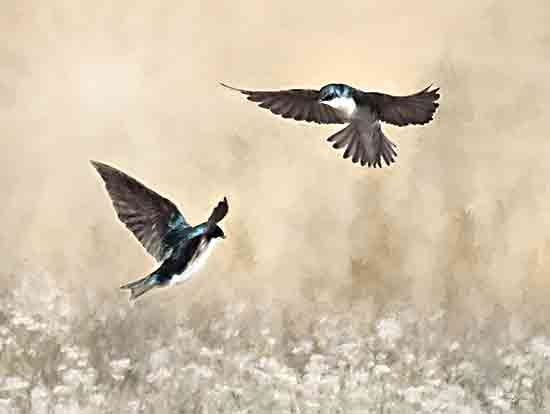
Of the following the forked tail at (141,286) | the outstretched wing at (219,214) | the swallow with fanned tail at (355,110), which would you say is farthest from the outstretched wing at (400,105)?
the forked tail at (141,286)

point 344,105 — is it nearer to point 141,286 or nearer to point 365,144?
point 365,144

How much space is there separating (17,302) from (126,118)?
0.39 metres

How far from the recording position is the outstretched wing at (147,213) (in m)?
1.71

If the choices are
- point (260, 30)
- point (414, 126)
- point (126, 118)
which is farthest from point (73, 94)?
point (414, 126)

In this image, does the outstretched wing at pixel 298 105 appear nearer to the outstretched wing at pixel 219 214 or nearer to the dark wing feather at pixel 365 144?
the dark wing feather at pixel 365 144

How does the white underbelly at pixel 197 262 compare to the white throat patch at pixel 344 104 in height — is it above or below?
below

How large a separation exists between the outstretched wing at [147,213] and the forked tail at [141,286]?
0.04 metres

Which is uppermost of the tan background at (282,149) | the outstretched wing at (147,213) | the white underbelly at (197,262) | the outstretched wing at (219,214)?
the tan background at (282,149)

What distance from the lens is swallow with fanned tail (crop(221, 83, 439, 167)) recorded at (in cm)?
174

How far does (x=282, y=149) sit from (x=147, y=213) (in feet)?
0.97

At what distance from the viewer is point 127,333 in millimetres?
1751

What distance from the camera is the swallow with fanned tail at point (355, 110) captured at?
1740mm

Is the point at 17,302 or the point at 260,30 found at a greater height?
the point at 260,30

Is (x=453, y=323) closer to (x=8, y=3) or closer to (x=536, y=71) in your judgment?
(x=536, y=71)
